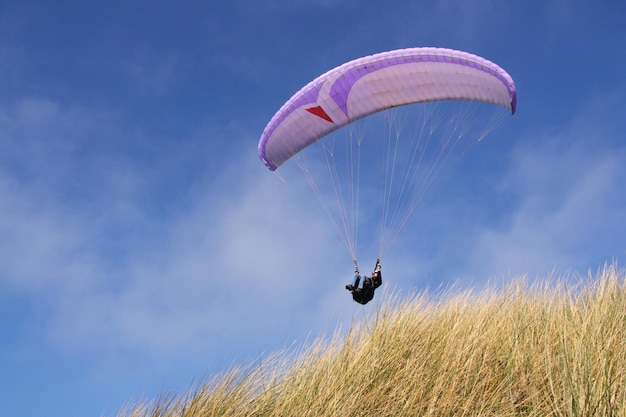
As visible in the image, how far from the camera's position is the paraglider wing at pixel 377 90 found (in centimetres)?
874

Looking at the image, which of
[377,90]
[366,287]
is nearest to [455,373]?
[366,287]

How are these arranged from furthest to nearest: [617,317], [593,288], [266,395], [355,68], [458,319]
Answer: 1. [355,68]
2. [593,288]
3. [458,319]
4. [617,317]
5. [266,395]

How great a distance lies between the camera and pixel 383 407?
548 cm

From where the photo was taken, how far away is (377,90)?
9.75 m

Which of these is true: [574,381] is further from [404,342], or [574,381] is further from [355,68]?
[355,68]

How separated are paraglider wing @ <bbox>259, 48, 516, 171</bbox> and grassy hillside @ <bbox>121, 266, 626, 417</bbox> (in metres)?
3.82

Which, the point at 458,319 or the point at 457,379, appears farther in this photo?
the point at 458,319

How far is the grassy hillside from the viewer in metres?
5.00

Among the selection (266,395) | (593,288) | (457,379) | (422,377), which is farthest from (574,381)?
(593,288)

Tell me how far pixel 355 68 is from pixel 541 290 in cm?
458

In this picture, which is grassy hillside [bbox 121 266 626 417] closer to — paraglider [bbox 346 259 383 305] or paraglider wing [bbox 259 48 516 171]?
paraglider [bbox 346 259 383 305]

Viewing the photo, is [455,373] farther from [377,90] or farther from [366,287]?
[377,90]

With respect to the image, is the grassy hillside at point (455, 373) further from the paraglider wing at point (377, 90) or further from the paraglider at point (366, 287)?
the paraglider wing at point (377, 90)

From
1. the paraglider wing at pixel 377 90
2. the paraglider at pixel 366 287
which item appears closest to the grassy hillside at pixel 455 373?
the paraglider at pixel 366 287
